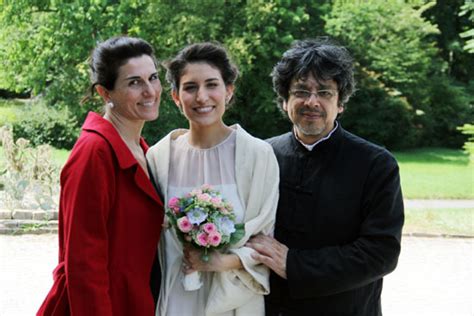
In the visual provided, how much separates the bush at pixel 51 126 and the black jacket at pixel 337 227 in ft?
71.8

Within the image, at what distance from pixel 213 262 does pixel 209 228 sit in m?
0.23

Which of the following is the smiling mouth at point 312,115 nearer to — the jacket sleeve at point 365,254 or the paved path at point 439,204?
the jacket sleeve at point 365,254

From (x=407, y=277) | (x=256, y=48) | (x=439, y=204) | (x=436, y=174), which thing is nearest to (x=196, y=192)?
(x=407, y=277)

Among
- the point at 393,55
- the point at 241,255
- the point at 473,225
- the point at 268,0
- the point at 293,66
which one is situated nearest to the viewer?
the point at 241,255

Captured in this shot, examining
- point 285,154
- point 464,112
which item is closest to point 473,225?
point 285,154

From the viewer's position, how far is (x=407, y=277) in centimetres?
913

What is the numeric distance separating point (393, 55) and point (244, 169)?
2514cm

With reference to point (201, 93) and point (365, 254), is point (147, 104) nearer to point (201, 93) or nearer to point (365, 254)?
point (201, 93)

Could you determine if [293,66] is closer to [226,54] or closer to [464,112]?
[226,54]

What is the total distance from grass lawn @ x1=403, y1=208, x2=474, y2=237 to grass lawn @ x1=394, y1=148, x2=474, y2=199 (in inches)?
89.3

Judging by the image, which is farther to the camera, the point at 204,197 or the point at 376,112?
the point at 376,112

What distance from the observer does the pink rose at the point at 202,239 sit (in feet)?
9.27

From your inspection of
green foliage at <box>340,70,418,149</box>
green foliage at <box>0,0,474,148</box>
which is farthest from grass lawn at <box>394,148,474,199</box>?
green foliage at <box>0,0,474,148</box>

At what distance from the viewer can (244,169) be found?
10.2 ft
